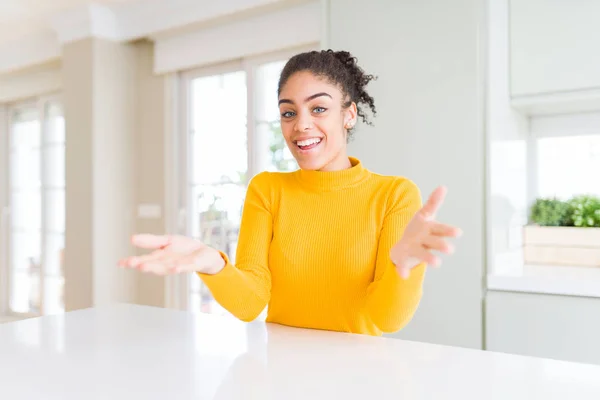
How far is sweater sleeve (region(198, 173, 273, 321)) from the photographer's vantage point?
3.69 feet

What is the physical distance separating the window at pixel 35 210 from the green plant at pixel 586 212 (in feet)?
12.9

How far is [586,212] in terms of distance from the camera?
233 cm

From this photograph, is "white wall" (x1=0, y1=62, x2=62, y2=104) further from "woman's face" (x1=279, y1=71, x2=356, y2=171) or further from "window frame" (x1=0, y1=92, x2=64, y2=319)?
"woman's face" (x1=279, y1=71, x2=356, y2=171)

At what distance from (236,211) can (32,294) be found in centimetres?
262

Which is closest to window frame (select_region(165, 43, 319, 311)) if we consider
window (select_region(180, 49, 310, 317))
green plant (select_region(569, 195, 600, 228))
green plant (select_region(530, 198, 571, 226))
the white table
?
window (select_region(180, 49, 310, 317))

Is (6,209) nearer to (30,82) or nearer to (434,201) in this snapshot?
(30,82)

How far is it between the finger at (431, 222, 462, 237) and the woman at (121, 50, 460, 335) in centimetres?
29

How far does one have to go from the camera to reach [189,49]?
3.55 m

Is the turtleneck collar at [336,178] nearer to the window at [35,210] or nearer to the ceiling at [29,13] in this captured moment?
the ceiling at [29,13]

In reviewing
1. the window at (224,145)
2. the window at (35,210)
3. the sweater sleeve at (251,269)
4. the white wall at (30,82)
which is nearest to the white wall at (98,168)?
the window at (224,145)

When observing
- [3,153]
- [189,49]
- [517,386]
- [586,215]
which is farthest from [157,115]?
[517,386]

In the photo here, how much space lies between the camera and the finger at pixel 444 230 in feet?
2.60

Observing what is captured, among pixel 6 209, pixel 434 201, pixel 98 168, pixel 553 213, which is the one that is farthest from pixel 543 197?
Result: pixel 6 209

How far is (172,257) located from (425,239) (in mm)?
445
